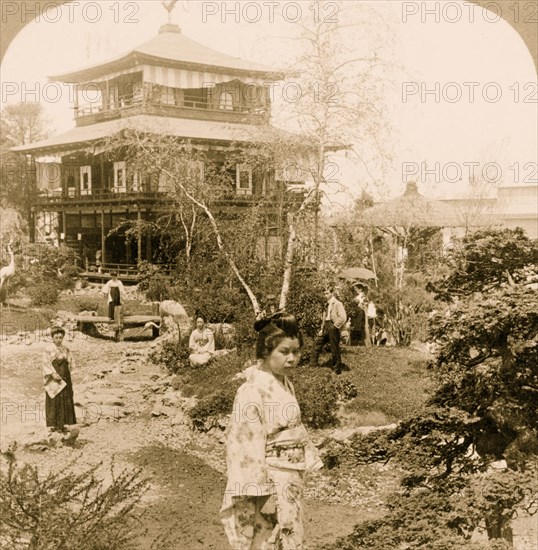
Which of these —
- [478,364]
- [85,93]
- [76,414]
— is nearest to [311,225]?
[76,414]

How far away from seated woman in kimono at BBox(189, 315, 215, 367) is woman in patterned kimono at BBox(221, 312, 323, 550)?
661cm

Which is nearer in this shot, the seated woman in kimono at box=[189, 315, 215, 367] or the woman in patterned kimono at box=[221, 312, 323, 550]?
the woman in patterned kimono at box=[221, 312, 323, 550]

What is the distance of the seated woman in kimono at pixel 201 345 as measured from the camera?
936 centimetres

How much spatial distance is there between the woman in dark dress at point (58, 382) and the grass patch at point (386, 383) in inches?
122

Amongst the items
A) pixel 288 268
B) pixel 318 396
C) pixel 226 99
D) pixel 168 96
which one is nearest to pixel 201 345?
pixel 288 268

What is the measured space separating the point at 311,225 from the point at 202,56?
9.45 meters

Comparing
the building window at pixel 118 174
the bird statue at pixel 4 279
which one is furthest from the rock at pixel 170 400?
the building window at pixel 118 174

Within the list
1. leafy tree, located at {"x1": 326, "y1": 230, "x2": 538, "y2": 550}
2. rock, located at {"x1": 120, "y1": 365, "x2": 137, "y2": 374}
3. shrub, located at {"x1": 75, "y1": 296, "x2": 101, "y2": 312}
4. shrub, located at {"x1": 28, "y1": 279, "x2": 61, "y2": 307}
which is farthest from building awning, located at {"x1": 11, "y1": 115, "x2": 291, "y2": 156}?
leafy tree, located at {"x1": 326, "y1": 230, "x2": 538, "y2": 550}

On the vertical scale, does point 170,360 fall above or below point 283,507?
below

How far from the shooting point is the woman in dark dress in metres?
7.04

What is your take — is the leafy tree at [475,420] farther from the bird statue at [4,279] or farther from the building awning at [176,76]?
the building awning at [176,76]

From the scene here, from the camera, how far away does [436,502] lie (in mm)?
2607

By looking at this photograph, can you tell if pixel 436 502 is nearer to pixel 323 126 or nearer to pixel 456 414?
pixel 456 414

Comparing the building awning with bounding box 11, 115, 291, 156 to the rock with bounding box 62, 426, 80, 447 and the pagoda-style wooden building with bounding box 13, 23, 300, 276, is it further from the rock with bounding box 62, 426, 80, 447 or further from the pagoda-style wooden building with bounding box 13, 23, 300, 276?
the rock with bounding box 62, 426, 80, 447
